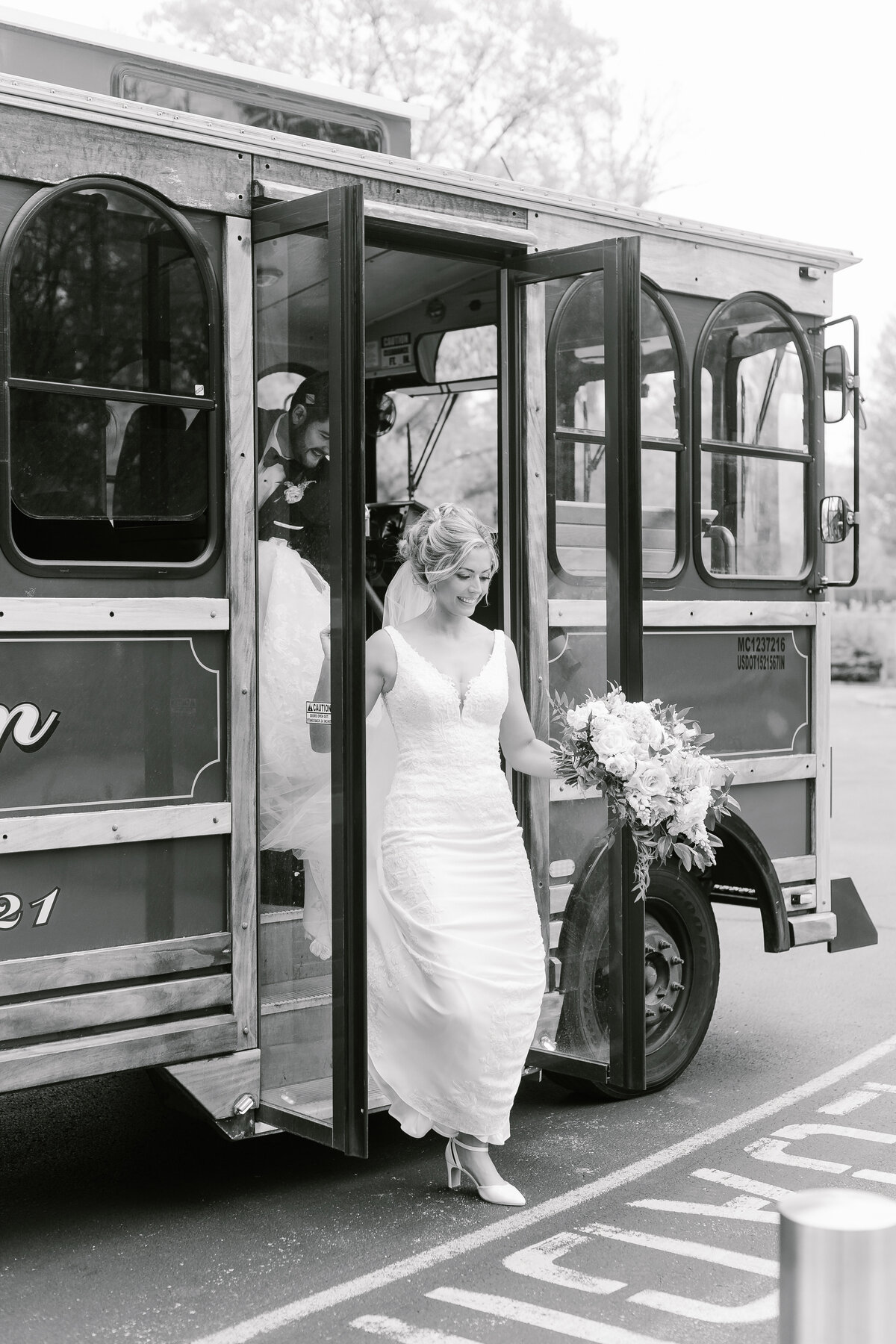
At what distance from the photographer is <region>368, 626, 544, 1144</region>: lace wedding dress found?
417 centimetres

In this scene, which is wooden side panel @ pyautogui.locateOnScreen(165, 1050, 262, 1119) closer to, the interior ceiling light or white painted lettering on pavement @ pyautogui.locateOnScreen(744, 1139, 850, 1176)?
white painted lettering on pavement @ pyautogui.locateOnScreen(744, 1139, 850, 1176)

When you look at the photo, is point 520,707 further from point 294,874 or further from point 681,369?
point 681,369

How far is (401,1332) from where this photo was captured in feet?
11.3

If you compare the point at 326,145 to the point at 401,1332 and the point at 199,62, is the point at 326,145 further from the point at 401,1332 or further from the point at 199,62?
the point at 401,1332

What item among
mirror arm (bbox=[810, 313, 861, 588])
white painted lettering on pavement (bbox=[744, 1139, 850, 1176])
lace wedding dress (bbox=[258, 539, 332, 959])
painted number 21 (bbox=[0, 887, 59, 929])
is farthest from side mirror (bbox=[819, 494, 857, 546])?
painted number 21 (bbox=[0, 887, 59, 929])

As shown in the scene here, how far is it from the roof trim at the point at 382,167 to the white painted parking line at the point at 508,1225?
2.88 m

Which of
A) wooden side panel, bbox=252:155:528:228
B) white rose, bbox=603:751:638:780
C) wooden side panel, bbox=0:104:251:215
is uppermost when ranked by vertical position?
wooden side panel, bbox=252:155:528:228

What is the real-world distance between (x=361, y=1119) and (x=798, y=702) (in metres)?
2.60

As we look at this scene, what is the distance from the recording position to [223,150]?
4035 mm

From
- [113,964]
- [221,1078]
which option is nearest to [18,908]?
[113,964]

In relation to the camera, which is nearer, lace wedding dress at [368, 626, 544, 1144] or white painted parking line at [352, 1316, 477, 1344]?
white painted parking line at [352, 1316, 477, 1344]

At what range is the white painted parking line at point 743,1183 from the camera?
432 cm

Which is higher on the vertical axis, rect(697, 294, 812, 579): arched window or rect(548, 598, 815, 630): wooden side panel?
rect(697, 294, 812, 579): arched window

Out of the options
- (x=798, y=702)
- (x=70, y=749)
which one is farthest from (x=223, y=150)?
(x=798, y=702)
